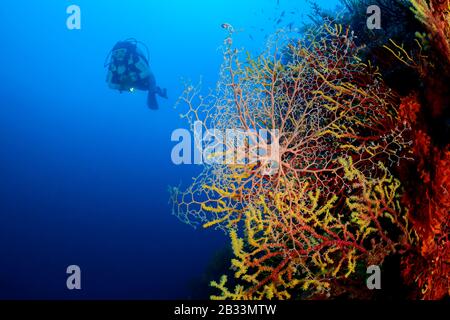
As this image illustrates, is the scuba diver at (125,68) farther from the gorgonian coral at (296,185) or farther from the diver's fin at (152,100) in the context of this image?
the gorgonian coral at (296,185)

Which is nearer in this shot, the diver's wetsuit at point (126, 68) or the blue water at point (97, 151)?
the diver's wetsuit at point (126, 68)

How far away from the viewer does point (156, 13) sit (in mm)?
106188

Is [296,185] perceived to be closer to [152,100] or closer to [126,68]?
[126,68]

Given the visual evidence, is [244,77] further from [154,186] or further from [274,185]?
[154,186]

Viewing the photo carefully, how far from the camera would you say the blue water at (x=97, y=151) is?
2688 cm

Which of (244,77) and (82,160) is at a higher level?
(82,160)

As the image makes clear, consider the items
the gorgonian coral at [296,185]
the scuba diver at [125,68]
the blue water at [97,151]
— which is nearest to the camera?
the gorgonian coral at [296,185]

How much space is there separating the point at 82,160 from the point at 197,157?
63.7 m

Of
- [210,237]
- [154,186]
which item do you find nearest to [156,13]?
[154,186]

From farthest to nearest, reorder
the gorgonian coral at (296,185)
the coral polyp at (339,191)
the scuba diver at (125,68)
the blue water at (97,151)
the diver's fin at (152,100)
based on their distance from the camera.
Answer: the blue water at (97,151) < the diver's fin at (152,100) < the scuba diver at (125,68) < the gorgonian coral at (296,185) < the coral polyp at (339,191)

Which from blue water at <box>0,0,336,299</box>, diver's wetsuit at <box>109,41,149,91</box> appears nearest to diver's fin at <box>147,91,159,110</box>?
blue water at <box>0,0,336,299</box>

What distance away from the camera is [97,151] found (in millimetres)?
66625

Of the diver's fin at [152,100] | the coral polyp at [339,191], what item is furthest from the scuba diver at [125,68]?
the coral polyp at [339,191]
